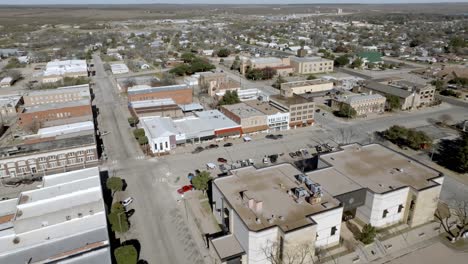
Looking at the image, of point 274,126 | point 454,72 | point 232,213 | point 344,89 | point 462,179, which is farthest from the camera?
point 454,72

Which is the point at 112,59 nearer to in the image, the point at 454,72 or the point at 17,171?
the point at 17,171

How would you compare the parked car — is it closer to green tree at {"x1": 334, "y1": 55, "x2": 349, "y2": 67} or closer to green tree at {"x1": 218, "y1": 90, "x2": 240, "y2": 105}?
green tree at {"x1": 218, "y1": 90, "x2": 240, "y2": 105}

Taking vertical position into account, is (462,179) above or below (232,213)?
below

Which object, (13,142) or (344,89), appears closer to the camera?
(13,142)

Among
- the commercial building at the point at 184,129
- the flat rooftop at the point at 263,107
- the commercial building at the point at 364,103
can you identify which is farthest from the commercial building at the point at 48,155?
the commercial building at the point at 364,103

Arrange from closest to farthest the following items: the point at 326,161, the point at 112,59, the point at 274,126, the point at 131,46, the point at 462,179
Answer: the point at 326,161 → the point at 462,179 → the point at 274,126 → the point at 112,59 → the point at 131,46

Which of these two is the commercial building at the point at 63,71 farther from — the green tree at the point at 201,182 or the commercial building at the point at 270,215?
the commercial building at the point at 270,215

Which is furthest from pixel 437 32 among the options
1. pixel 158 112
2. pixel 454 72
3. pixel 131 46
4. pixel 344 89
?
pixel 158 112
